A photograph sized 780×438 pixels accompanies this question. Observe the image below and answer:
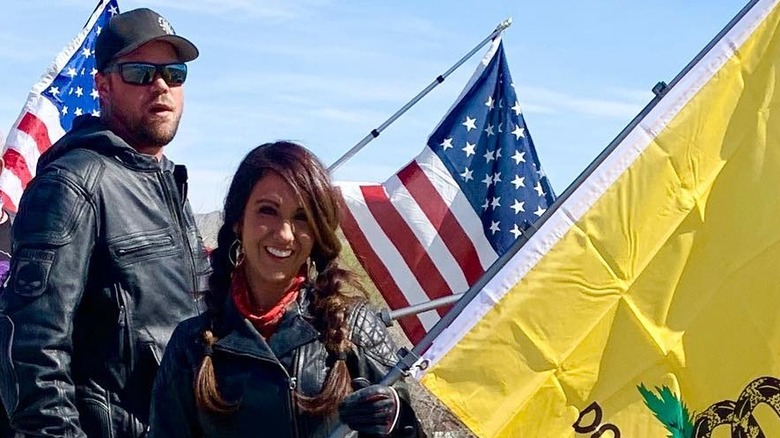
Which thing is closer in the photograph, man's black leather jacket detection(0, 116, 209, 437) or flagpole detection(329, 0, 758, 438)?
flagpole detection(329, 0, 758, 438)

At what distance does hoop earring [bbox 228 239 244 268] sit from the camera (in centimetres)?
409

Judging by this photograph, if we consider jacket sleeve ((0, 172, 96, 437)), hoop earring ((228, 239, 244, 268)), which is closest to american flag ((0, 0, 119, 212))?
jacket sleeve ((0, 172, 96, 437))

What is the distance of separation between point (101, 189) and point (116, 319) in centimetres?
40

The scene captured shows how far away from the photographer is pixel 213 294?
4098 mm

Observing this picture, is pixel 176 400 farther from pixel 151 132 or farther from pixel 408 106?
pixel 408 106

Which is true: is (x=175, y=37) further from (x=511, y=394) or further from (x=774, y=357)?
(x=774, y=357)

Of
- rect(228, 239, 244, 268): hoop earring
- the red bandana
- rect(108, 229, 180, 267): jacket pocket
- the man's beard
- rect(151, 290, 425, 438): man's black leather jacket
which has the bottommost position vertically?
rect(151, 290, 425, 438): man's black leather jacket

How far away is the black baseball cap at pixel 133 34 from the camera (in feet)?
16.2

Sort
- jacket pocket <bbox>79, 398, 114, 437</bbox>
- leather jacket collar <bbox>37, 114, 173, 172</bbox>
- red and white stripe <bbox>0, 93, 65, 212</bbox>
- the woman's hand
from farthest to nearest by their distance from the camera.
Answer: red and white stripe <bbox>0, 93, 65, 212</bbox>
leather jacket collar <bbox>37, 114, 173, 172</bbox>
jacket pocket <bbox>79, 398, 114, 437</bbox>
the woman's hand

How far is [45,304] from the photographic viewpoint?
454 cm

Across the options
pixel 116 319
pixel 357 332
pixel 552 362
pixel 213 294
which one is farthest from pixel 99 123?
pixel 552 362

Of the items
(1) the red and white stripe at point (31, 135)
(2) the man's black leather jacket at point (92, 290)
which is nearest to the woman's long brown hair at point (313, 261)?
(2) the man's black leather jacket at point (92, 290)

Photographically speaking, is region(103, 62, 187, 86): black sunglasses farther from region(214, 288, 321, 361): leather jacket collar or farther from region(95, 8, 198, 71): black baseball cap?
region(214, 288, 321, 361): leather jacket collar

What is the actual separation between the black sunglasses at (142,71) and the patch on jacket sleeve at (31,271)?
689 millimetres
